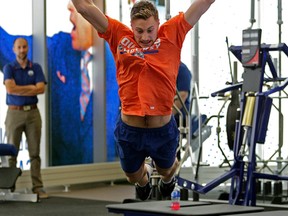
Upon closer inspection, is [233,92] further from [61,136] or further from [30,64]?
[61,136]

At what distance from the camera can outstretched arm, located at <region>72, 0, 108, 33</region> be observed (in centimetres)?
464

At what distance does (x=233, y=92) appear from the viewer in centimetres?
760

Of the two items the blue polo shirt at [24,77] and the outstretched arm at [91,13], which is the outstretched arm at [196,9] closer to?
the outstretched arm at [91,13]

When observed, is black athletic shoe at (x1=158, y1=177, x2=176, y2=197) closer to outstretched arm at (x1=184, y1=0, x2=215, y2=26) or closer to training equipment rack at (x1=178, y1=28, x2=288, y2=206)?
training equipment rack at (x1=178, y1=28, x2=288, y2=206)

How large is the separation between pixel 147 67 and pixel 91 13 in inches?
18.7

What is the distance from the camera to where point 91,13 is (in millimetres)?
4688

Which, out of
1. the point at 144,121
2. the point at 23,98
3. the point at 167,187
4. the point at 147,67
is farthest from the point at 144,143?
the point at 23,98

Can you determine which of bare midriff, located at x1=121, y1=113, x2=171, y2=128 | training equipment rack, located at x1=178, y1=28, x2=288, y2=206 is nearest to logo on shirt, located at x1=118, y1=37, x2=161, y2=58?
bare midriff, located at x1=121, y1=113, x2=171, y2=128

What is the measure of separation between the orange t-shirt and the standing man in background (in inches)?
155

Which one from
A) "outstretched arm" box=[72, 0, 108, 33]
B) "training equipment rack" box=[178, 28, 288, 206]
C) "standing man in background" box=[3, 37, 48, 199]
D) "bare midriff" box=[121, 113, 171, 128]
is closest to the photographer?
"outstretched arm" box=[72, 0, 108, 33]

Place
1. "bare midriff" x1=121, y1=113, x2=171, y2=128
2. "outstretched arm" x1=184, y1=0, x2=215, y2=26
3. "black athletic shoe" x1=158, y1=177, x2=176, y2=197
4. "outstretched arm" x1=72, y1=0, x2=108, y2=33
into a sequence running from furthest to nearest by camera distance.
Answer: "black athletic shoe" x1=158, y1=177, x2=176, y2=197 < "bare midriff" x1=121, y1=113, x2=171, y2=128 < "outstretched arm" x1=184, y1=0, x2=215, y2=26 < "outstretched arm" x1=72, y1=0, x2=108, y2=33

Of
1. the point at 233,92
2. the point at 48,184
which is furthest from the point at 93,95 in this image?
the point at 233,92

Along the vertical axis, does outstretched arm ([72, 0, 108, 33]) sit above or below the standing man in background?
above

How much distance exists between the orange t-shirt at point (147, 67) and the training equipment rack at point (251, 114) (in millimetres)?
1403
